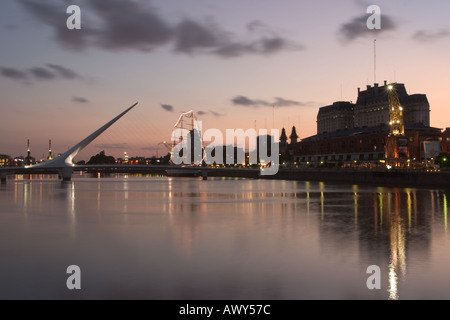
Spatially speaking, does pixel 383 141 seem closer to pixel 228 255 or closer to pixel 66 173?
pixel 66 173

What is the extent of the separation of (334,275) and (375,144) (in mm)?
86052

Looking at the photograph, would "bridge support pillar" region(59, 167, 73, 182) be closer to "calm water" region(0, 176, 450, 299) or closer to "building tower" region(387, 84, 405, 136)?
"building tower" region(387, 84, 405, 136)

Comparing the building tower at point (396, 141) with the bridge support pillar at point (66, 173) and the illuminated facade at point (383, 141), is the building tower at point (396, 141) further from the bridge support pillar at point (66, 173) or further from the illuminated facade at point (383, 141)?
the bridge support pillar at point (66, 173)

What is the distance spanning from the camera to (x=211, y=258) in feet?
46.8

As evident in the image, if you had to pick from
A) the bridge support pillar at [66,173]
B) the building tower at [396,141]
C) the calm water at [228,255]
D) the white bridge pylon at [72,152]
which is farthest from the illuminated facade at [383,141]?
the calm water at [228,255]

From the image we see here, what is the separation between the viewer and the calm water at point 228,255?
1057cm

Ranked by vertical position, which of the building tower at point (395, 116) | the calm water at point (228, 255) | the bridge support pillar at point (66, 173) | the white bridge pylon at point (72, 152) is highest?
the building tower at point (395, 116)

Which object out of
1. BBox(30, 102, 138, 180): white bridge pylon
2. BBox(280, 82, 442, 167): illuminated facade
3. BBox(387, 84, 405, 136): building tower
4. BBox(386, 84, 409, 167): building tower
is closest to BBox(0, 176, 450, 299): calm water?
BBox(386, 84, 409, 167): building tower

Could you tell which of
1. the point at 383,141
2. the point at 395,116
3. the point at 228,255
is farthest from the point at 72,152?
the point at 228,255

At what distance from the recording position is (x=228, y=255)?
1474 centimetres

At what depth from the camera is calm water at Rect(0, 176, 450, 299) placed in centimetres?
1057
